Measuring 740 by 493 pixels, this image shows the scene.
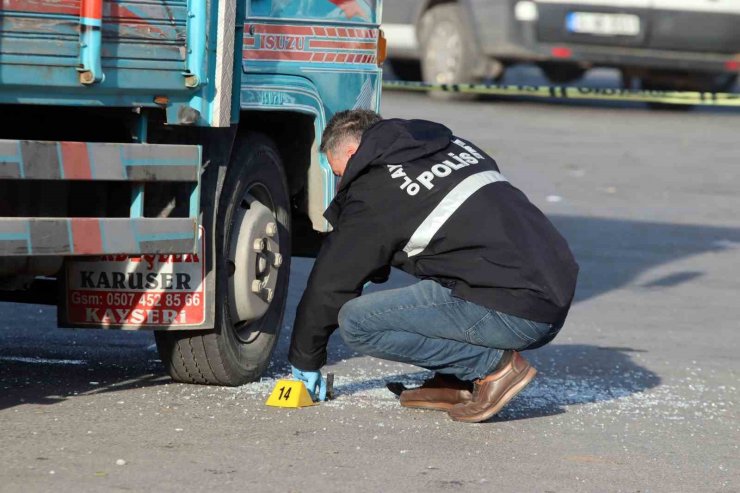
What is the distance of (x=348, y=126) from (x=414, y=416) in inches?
40.6

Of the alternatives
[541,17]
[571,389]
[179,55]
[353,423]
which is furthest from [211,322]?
[541,17]

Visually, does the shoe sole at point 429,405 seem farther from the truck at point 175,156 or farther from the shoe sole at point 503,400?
the truck at point 175,156

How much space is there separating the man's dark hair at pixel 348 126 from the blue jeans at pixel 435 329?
0.54m

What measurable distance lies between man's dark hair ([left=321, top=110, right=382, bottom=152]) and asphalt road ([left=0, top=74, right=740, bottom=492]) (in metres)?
0.93

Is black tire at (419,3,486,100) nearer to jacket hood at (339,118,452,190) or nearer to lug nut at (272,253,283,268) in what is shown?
lug nut at (272,253,283,268)

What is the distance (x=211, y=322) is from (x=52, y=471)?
1033 mm

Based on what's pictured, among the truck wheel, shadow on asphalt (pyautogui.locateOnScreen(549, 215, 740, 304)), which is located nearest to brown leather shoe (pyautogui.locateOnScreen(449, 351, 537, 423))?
the truck wheel

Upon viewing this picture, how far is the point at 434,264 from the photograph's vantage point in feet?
16.8

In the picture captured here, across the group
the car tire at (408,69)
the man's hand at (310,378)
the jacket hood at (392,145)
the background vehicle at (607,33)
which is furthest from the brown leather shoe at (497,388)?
the car tire at (408,69)

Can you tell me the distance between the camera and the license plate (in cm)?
1443

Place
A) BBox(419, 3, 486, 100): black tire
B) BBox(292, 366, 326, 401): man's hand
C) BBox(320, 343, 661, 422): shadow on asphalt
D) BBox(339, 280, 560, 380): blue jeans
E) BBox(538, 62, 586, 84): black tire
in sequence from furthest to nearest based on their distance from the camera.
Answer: BBox(538, 62, 586, 84): black tire
BBox(419, 3, 486, 100): black tire
BBox(320, 343, 661, 422): shadow on asphalt
BBox(292, 366, 326, 401): man's hand
BBox(339, 280, 560, 380): blue jeans

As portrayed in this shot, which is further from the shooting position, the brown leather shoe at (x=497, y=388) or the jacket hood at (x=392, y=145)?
the brown leather shoe at (x=497, y=388)

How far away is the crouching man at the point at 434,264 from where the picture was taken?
16.5 feet

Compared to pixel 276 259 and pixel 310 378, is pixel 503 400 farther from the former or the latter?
pixel 276 259
